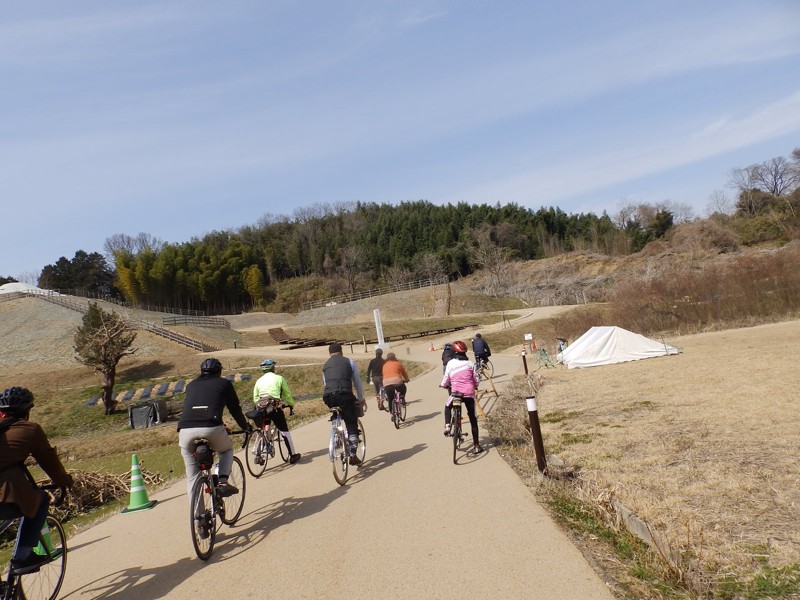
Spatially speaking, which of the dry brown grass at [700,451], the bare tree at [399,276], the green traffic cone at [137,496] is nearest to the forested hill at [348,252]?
the bare tree at [399,276]

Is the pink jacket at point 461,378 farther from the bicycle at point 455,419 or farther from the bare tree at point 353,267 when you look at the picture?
the bare tree at point 353,267

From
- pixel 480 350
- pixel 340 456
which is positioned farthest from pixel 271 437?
pixel 480 350

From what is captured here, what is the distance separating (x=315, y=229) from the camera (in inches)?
5546

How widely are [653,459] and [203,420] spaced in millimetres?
5548

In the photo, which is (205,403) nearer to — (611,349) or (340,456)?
(340,456)

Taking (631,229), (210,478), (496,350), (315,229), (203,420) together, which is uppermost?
(315,229)

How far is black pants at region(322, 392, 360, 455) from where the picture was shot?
8.02 metres

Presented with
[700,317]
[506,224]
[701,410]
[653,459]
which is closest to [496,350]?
[700,317]

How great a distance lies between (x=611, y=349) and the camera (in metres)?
21.8

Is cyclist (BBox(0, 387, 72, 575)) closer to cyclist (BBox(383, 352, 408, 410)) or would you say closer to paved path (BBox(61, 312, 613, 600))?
paved path (BBox(61, 312, 613, 600))

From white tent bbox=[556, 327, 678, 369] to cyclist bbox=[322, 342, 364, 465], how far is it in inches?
609

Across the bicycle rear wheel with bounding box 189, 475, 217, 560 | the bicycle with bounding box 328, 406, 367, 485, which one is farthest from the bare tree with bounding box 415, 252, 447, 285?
the bicycle rear wheel with bounding box 189, 475, 217, 560

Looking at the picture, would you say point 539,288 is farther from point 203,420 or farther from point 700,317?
point 203,420

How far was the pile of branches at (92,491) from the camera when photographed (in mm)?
10500
